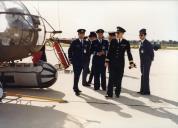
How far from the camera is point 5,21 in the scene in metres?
8.73

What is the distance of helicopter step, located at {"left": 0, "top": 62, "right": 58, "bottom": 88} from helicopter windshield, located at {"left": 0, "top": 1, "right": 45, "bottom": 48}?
3.93ft

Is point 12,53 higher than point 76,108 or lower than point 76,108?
higher

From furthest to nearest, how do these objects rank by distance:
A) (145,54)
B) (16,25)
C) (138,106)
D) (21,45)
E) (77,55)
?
(145,54), (77,55), (21,45), (16,25), (138,106)

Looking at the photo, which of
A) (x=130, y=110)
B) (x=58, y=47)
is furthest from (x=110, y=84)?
(x=58, y=47)

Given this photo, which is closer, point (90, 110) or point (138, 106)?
point (90, 110)

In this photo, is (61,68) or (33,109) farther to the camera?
(61,68)

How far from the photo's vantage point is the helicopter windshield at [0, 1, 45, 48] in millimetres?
8766

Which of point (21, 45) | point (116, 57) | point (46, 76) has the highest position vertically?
point (21, 45)

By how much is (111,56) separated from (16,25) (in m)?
2.51

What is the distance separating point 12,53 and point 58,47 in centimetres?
681

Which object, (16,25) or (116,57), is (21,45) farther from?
(116,57)

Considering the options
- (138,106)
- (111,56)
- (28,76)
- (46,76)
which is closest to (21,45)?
(28,76)

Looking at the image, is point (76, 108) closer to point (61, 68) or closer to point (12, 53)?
point (12, 53)

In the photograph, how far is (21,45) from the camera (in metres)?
9.17
